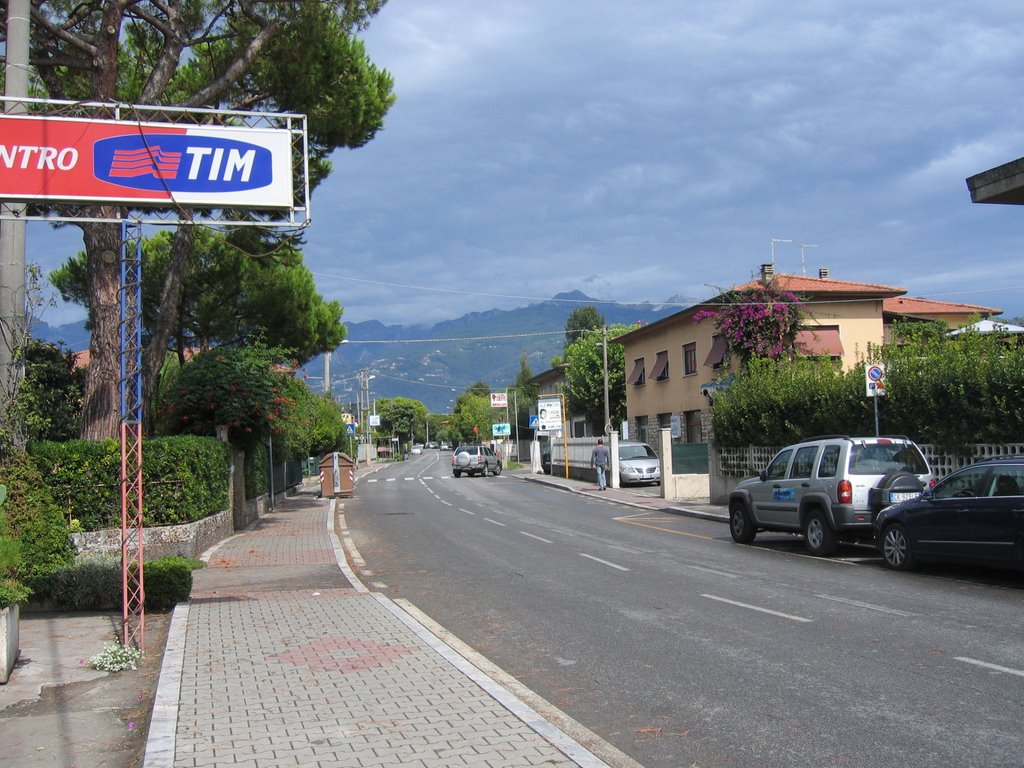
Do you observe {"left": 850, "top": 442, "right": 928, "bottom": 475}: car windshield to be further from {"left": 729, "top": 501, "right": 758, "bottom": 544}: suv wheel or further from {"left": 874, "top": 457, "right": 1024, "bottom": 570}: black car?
{"left": 729, "top": 501, "right": 758, "bottom": 544}: suv wheel

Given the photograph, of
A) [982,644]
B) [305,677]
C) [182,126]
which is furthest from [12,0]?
[982,644]

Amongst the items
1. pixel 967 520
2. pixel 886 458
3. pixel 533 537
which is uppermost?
pixel 886 458

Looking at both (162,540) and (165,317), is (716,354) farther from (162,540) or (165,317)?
(162,540)

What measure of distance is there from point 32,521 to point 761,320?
2139 centimetres

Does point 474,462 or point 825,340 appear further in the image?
point 474,462

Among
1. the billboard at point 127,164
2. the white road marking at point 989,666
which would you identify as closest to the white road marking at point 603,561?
the white road marking at point 989,666

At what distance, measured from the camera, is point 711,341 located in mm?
35656

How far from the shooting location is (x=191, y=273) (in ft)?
Result: 82.2

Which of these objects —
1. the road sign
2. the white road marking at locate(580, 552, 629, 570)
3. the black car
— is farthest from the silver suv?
the road sign

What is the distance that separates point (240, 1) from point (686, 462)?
691 inches

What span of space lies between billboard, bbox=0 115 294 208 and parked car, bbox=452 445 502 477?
1652 inches

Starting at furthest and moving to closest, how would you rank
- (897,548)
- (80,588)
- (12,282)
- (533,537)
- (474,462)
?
(474,462)
(533,537)
(12,282)
(897,548)
(80,588)

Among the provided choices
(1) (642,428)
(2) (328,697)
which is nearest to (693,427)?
(1) (642,428)

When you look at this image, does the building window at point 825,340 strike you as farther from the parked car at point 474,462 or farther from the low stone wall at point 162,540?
the low stone wall at point 162,540
